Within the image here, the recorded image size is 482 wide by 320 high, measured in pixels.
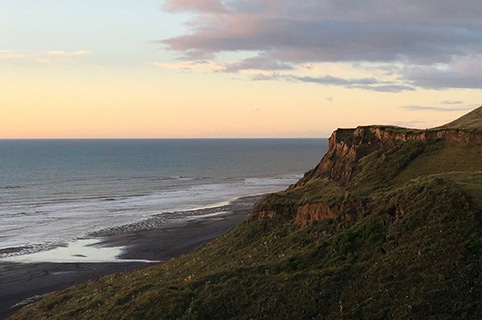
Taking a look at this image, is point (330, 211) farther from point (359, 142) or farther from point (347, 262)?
point (359, 142)

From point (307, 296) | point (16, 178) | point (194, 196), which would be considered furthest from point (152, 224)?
point (16, 178)

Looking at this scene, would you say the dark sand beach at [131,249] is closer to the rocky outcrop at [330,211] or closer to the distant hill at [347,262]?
the distant hill at [347,262]

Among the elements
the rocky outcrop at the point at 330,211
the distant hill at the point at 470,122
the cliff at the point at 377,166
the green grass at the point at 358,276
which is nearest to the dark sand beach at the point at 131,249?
the green grass at the point at 358,276

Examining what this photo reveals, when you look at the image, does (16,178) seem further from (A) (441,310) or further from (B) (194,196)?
(A) (441,310)

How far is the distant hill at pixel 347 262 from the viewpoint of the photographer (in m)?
21.2

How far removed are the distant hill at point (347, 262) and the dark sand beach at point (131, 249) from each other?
268 inches

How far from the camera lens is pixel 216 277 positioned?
86.2 feet

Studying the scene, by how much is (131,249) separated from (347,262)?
110 ft

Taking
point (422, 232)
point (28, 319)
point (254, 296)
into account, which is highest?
point (422, 232)

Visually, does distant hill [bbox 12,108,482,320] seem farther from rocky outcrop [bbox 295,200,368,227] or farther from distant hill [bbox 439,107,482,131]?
distant hill [bbox 439,107,482,131]

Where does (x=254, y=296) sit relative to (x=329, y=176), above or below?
below

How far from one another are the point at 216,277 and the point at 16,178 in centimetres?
12057

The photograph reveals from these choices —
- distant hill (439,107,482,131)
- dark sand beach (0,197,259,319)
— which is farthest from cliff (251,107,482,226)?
dark sand beach (0,197,259,319)

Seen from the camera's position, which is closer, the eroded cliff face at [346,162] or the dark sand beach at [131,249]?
the eroded cliff face at [346,162]
